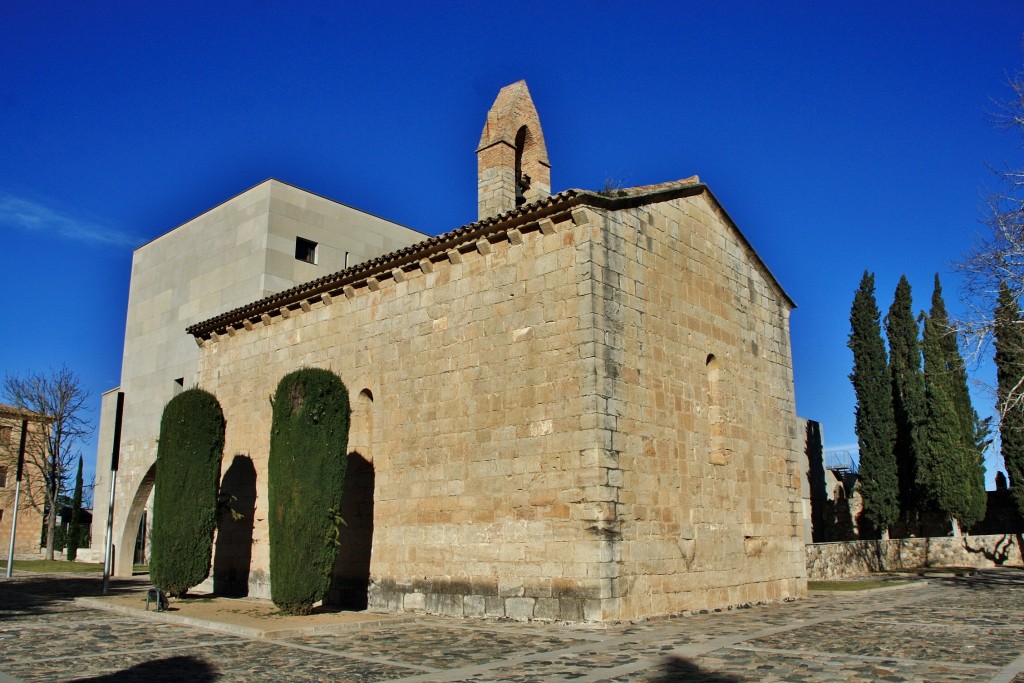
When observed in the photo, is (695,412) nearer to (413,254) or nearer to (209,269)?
(413,254)

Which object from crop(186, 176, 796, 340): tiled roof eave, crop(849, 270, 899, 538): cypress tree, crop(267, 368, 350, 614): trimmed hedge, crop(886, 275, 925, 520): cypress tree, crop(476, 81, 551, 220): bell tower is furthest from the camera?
crop(886, 275, 925, 520): cypress tree

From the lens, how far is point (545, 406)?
1130 centimetres

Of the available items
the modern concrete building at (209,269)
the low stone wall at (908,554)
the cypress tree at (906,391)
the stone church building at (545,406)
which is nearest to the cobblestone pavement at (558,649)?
the stone church building at (545,406)

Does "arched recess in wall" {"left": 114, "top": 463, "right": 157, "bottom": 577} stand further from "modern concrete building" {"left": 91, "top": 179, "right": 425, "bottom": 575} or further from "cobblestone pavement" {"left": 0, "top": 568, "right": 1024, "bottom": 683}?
"cobblestone pavement" {"left": 0, "top": 568, "right": 1024, "bottom": 683}

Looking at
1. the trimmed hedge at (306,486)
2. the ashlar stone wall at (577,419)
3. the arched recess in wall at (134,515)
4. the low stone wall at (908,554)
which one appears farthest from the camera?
the low stone wall at (908,554)

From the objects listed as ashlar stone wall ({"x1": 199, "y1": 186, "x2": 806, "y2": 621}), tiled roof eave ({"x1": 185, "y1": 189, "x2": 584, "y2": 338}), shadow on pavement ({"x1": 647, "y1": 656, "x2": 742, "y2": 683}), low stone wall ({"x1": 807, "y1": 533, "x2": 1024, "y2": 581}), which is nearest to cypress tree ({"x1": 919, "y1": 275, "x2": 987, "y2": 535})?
low stone wall ({"x1": 807, "y1": 533, "x2": 1024, "y2": 581})

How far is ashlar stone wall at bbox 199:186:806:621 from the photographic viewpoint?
10898 mm

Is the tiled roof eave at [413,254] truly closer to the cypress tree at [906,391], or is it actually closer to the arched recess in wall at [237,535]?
the arched recess in wall at [237,535]

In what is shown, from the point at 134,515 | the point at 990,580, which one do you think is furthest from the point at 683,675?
the point at 134,515

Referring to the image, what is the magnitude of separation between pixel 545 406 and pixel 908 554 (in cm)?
1945

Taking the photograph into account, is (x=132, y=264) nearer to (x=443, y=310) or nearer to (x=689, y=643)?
(x=443, y=310)

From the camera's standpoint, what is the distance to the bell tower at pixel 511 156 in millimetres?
15289

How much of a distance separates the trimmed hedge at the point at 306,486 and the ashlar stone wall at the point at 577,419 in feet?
4.78

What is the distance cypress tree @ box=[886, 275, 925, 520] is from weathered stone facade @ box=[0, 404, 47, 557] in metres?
33.3
